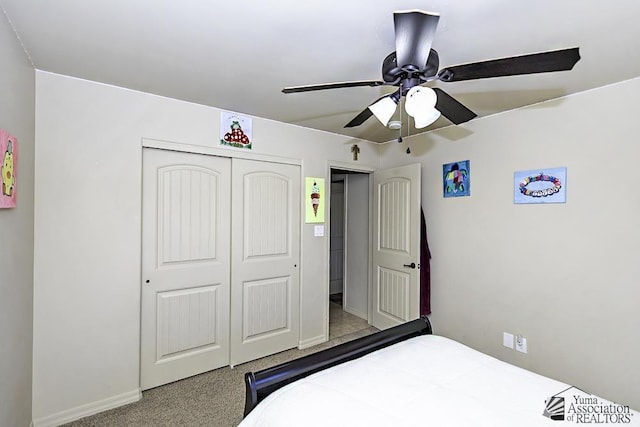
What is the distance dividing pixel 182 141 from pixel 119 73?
0.62 meters

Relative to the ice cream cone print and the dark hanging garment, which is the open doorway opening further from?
the dark hanging garment

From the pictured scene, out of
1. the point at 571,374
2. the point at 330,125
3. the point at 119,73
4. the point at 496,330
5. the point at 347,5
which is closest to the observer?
the point at 347,5

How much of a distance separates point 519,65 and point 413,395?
4.59ft

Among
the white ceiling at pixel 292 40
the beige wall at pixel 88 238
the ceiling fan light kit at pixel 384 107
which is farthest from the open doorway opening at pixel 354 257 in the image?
the ceiling fan light kit at pixel 384 107

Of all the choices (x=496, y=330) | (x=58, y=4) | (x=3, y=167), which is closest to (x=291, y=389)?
(x=3, y=167)

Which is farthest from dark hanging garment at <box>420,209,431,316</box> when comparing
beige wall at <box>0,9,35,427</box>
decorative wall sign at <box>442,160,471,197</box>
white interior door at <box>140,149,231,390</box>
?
beige wall at <box>0,9,35,427</box>

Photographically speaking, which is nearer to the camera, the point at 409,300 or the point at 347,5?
the point at 347,5

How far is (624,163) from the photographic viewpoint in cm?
204

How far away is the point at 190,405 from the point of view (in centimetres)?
225

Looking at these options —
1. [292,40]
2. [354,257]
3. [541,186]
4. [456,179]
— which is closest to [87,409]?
[292,40]

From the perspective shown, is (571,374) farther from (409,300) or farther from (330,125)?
(330,125)

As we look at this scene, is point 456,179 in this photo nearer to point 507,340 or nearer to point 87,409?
point 507,340

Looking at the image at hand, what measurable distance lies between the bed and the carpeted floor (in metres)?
1.02

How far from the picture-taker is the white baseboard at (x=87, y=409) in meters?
2.00
